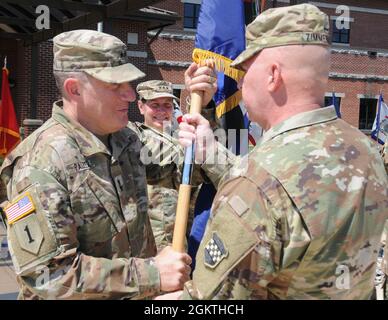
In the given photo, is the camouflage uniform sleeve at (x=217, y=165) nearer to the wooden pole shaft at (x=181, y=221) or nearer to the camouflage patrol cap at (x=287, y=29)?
the wooden pole shaft at (x=181, y=221)

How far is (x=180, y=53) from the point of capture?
66.3 feet

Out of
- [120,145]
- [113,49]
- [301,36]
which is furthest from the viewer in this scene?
[120,145]

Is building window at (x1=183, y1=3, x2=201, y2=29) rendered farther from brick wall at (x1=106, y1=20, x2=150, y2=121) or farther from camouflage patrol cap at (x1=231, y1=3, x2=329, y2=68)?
camouflage patrol cap at (x1=231, y1=3, x2=329, y2=68)

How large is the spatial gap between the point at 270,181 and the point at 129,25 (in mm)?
16892

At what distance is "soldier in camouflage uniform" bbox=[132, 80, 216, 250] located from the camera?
272 cm

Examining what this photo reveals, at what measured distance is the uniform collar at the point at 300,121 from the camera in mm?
1621

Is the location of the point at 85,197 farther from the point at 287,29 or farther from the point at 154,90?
the point at 154,90

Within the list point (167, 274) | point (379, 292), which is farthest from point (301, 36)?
point (379, 292)

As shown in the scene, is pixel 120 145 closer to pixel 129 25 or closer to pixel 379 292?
pixel 379 292

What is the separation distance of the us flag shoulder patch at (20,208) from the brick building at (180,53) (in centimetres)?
706

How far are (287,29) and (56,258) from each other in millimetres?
1153

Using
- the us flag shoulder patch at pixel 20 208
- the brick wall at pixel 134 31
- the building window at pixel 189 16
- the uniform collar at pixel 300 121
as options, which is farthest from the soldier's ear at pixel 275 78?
the building window at pixel 189 16

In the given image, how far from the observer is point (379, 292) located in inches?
188
